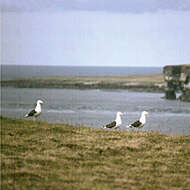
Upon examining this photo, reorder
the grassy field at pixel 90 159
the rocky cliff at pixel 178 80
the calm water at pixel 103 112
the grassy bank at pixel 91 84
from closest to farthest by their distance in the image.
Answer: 1. the grassy field at pixel 90 159
2. the calm water at pixel 103 112
3. the rocky cliff at pixel 178 80
4. the grassy bank at pixel 91 84

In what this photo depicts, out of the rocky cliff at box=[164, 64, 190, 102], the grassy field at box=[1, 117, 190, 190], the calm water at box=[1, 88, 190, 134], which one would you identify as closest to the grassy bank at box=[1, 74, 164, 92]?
the rocky cliff at box=[164, 64, 190, 102]

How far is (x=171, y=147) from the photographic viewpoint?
1623 cm

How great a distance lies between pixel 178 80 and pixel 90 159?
84749 mm

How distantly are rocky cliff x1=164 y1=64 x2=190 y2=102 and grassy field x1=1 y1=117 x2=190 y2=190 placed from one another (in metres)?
77.8

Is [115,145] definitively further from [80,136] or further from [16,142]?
[16,142]

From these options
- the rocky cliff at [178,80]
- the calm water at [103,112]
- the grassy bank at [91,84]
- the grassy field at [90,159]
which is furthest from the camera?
the grassy bank at [91,84]

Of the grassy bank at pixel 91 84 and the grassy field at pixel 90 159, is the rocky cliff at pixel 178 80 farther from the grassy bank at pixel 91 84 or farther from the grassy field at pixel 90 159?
the grassy field at pixel 90 159

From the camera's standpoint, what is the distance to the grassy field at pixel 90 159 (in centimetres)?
1152

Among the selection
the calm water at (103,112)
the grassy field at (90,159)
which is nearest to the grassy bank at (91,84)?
the calm water at (103,112)

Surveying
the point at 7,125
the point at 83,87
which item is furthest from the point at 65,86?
the point at 7,125

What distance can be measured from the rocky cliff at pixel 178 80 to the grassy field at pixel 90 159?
77.8 meters

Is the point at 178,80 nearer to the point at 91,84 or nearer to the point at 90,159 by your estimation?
the point at 91,84

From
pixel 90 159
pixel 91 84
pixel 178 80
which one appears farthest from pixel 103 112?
pixel 91 84

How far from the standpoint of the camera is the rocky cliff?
94.8 metres
